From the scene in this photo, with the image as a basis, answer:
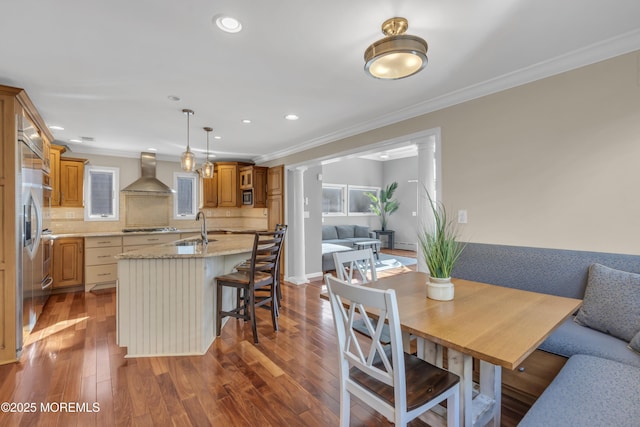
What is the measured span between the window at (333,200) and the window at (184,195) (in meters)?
3.65

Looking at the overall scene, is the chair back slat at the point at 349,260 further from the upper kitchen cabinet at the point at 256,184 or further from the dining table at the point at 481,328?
the upper kitchen cabinet at the point at 256,184

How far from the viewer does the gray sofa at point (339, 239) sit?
5.99m

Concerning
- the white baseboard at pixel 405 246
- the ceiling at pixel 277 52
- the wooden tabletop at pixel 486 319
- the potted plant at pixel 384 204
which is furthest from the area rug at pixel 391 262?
the wooden tabletop at pixel 486 319

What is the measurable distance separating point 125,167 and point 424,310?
231 inches

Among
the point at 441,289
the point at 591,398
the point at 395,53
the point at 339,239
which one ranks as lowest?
the point at 591,398

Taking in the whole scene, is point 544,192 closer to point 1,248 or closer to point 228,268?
point 228,268

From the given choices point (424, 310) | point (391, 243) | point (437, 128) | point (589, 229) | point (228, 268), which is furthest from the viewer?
point (391, 243)

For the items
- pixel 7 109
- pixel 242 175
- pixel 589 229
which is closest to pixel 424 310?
pixel 589 229

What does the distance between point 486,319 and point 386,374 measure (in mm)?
571

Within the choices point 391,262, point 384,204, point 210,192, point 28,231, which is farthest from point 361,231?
point 28,231

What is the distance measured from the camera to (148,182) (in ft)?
17.4

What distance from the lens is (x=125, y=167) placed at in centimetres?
538

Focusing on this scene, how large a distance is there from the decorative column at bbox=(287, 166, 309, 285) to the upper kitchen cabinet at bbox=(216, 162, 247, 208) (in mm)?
1459

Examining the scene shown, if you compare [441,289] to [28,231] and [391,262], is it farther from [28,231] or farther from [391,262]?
[391,262]
